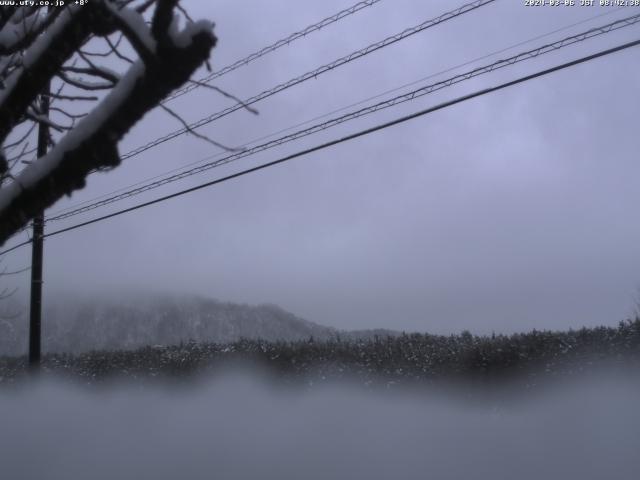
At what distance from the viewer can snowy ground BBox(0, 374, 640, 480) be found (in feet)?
19.4

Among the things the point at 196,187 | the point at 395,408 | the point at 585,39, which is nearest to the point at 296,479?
the point at 395,408

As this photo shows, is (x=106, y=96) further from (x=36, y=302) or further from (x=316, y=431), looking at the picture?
(x=36, y=302)

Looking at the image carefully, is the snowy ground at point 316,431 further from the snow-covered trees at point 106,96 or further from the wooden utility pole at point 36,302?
the snow-covered trees at point 106,96

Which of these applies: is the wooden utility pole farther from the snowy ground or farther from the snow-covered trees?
the snow-covered trees

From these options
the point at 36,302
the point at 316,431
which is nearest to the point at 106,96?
the point at 316,431

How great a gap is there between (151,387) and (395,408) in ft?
14.4

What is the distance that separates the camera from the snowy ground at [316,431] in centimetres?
592

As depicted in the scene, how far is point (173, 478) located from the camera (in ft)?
26.4

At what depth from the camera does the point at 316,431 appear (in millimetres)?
7340

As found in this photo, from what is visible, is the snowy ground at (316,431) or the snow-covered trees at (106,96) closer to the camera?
the snow-covered trees at (106,96)

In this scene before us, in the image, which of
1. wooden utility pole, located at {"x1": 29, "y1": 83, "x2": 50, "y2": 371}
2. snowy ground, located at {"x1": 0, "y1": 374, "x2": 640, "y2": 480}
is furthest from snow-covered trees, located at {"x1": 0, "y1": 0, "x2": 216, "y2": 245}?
wooden utility pole, located at {"x1": 29, "y1": 83, "x2": 50, "y2": 371}

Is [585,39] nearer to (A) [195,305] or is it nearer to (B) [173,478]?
(B) [173,478]

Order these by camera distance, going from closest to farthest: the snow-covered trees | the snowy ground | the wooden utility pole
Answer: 1. the snow-covered trees
2. the snowy ground
3. the wooden utility pole

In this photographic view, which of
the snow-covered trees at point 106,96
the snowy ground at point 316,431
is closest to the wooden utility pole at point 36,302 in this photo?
the snowy ground at point 316,431
